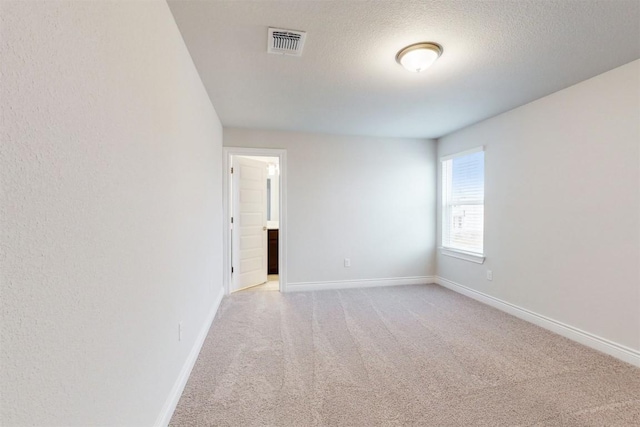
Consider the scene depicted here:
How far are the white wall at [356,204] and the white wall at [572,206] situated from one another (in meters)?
1.08

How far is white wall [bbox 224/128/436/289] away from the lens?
162 inches

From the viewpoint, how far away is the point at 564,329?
269 centimetres

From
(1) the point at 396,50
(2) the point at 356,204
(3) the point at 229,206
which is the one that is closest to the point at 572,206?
(1) the point at 396,50

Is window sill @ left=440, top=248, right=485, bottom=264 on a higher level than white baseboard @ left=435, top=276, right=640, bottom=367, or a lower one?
higher

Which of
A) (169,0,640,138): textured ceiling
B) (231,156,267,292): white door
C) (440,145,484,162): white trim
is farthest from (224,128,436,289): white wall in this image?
(169,0,640,138): textured ceiling

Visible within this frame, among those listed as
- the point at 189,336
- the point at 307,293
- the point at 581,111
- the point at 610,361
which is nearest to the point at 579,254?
the point at 610,361

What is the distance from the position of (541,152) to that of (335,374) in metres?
2.90

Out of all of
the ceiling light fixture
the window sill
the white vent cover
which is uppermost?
the white vent cover

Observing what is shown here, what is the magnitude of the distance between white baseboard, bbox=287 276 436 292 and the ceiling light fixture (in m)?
3.03

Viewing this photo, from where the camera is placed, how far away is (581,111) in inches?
101

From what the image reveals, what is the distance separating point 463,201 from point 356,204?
1496mm

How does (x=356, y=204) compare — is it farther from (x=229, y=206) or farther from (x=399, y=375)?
(x=399, y=375)

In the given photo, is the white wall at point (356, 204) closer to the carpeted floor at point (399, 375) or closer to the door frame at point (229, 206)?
the door frame at point (229, 206)

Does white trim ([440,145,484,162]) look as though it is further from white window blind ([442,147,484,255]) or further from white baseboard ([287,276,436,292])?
white baseboard ([287,276,436,292])
